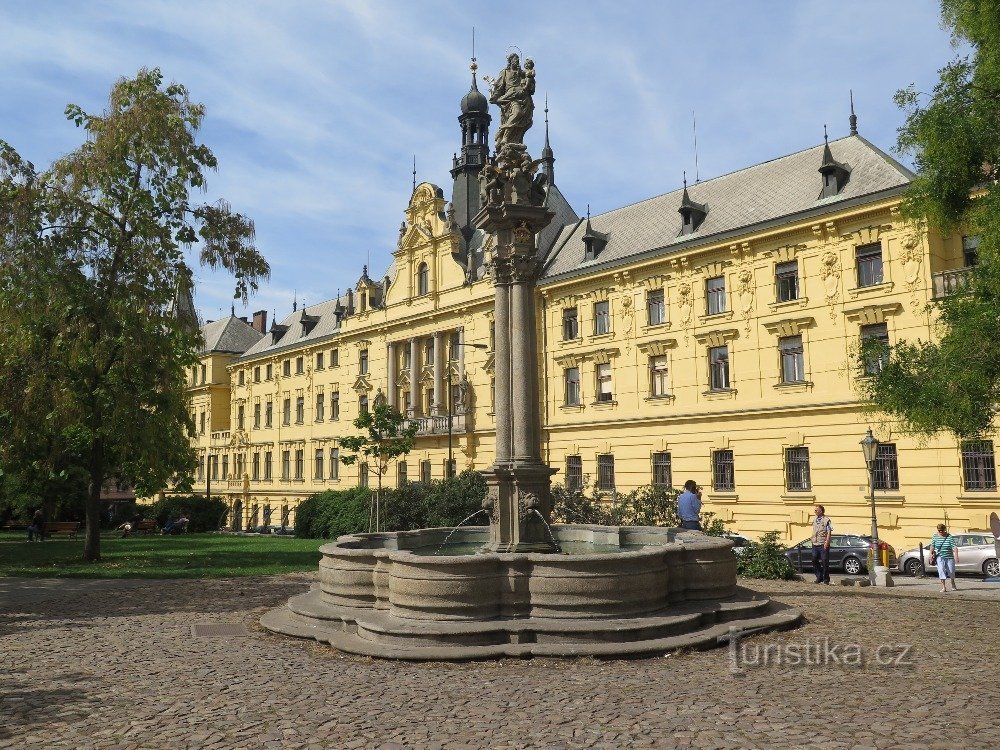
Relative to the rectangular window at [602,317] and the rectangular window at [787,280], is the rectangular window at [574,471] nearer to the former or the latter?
the rectangular window at [602,317]

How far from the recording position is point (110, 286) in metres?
23.3

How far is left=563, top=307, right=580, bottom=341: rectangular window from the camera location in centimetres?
3678

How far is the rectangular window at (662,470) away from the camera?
32.4 meters

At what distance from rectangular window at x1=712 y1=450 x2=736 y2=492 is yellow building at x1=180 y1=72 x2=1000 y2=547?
53 millimetres

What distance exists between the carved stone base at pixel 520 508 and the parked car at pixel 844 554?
14377mm

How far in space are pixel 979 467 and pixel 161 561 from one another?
974 inches

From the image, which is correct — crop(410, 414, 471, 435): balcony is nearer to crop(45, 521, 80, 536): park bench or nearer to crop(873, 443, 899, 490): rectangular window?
crop(45, 521, 80, 536): park bench

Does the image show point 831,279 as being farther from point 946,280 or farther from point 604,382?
point 604,382

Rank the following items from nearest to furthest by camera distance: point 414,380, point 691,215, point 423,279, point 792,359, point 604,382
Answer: point 792,359, point 691,215, point 604,382, point 414,380, point 423,279

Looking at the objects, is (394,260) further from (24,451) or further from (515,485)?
(515,485)

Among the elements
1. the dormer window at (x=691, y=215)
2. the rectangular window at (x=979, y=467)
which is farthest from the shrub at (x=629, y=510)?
the dormer window at (x=691, y=215)

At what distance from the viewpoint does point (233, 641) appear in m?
10.7

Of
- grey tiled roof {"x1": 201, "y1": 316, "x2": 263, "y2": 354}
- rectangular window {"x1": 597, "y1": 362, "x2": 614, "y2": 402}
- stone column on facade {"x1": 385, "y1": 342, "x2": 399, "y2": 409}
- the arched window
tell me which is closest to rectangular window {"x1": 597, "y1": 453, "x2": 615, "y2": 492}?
rectangular window {"x1": 597, "y1": 362, "x2": 614, "y2": 402}

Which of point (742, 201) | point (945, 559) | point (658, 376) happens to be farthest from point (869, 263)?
point (945, 559)
